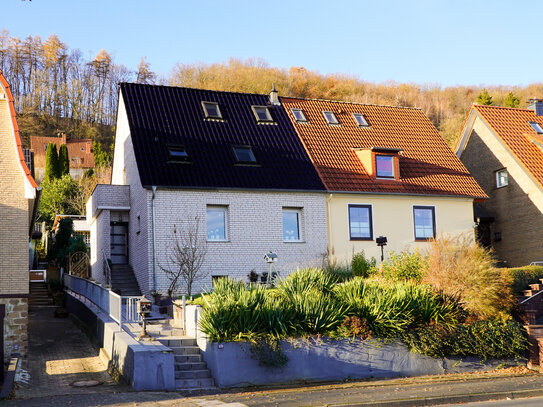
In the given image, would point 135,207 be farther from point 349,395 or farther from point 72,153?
point 72,153

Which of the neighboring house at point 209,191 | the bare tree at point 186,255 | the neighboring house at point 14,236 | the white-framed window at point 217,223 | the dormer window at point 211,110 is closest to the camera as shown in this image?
the neighboring house at point 14,236

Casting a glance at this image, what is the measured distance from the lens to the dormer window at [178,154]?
23975 millimetres

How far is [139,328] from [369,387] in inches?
244

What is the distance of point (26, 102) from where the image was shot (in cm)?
8281

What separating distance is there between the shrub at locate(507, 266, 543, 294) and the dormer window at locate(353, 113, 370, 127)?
1111cm

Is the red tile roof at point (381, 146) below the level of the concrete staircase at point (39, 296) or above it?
above

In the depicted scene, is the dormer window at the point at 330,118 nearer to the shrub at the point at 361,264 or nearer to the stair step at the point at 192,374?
the shrub at the point at 361,264

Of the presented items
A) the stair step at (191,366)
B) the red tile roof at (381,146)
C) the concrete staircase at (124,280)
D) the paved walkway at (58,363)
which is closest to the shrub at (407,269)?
the red tile roof at (381,146)

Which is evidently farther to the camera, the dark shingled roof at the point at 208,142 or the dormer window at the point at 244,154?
the dormer window at the point at 244,154

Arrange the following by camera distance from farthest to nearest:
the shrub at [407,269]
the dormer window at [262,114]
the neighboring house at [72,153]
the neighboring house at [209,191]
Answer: the neighboring house at [72,153]
the dormer window at [262,114]
the neighboring house at [209,191]
the shrub at [407,269]

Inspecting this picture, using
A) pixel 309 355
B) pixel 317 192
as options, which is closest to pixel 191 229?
pixel 317 192

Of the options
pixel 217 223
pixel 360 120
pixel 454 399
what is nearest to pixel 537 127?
pixel 360 120

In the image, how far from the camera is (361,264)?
2472 cm

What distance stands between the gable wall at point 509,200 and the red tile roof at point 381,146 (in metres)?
2.48
